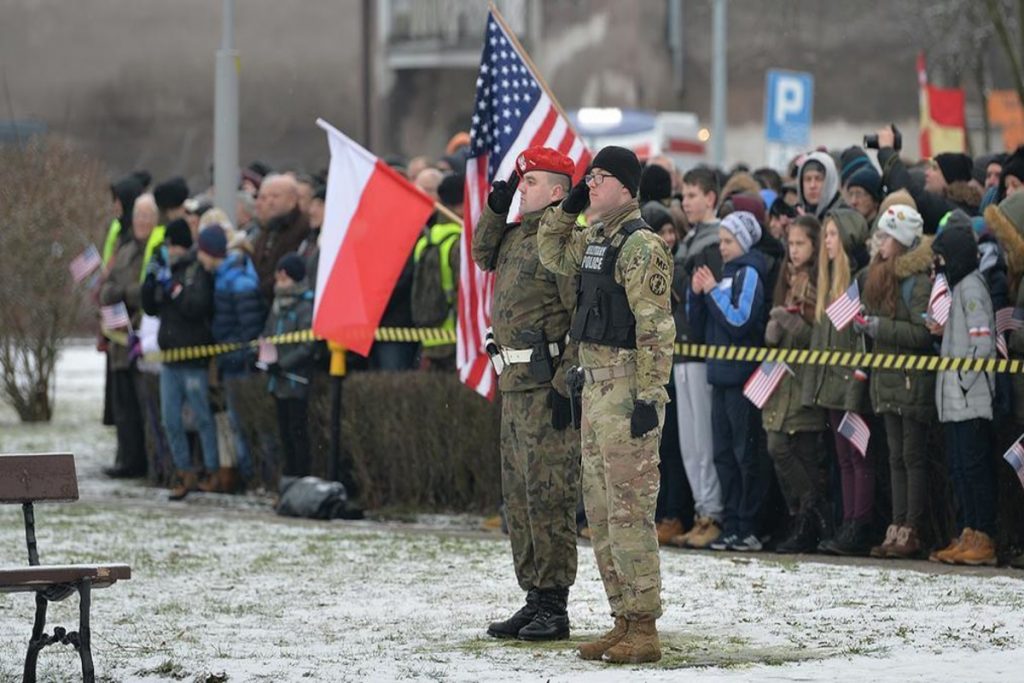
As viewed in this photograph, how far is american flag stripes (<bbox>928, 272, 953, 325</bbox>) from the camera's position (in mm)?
12297

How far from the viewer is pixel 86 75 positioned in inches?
1902

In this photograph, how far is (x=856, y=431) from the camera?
12953 millimetres

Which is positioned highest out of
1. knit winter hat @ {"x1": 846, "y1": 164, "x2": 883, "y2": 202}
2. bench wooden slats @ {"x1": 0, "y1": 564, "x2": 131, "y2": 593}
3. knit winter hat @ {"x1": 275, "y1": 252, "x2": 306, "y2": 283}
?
knit winter hat @ {"x1": 846, "y1": 164, "x2": 883, "y2": 202}

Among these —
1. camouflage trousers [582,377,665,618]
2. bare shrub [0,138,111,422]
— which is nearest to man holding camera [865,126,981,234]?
camouflage trousers [582,377,665,618]

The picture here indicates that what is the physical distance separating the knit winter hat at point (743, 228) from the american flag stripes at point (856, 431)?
3.98 ft

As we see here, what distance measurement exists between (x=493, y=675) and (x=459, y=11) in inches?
1589

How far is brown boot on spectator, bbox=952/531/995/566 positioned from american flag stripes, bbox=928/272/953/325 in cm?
121

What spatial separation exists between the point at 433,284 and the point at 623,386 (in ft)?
20.3

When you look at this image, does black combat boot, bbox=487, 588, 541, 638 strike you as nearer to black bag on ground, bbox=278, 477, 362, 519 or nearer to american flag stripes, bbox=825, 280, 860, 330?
american flag stripes, bbox=825, 280, 860, 330

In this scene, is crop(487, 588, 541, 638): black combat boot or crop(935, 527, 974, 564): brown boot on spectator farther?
crop(935, 527, 974, 564): brown boot on spectator

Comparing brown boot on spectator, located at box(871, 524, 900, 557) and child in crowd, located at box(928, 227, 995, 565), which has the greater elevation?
child in crowd, located at box(928, 227, 995, 565)

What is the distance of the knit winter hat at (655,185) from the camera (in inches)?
578

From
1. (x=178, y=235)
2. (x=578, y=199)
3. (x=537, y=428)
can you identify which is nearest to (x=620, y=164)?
(x=578, y=199)

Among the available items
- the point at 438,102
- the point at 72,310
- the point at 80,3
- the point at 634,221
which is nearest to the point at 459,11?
the point at 438,102
